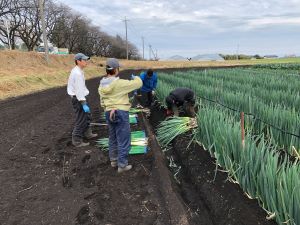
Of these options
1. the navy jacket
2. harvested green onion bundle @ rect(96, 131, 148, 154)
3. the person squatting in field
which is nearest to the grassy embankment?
the navy jacket

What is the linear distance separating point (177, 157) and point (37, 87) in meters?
14.4

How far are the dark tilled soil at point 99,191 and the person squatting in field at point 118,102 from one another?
315 millimetres

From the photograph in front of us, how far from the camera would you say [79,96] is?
5.76 metres

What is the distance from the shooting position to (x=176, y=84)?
37.3 ft

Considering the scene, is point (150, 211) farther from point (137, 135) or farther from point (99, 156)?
point (137, 135)

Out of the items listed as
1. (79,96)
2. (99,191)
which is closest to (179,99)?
(79,96)

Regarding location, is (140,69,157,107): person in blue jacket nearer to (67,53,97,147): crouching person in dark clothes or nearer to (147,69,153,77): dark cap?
(147,69,153,77): dark cap

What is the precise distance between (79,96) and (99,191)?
1893mm

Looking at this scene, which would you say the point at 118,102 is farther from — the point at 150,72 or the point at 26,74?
the point at 26,74

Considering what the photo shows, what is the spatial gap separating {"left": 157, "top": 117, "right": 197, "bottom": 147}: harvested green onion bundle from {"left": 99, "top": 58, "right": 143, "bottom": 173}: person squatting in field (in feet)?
4.02

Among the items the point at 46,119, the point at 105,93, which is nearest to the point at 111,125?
the point at 105,93

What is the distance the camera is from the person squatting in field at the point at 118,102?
→ 4723 mm

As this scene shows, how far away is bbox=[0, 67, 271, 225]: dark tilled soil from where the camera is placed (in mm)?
3650

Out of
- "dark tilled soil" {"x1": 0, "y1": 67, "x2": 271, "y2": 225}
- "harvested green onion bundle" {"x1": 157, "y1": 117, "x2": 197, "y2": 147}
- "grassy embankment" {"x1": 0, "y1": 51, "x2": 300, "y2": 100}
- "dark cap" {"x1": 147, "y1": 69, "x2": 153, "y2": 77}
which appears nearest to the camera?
"dark tilled soil" {"x1": 0, "y1": 67, "x2": 271, "y2": 225}
